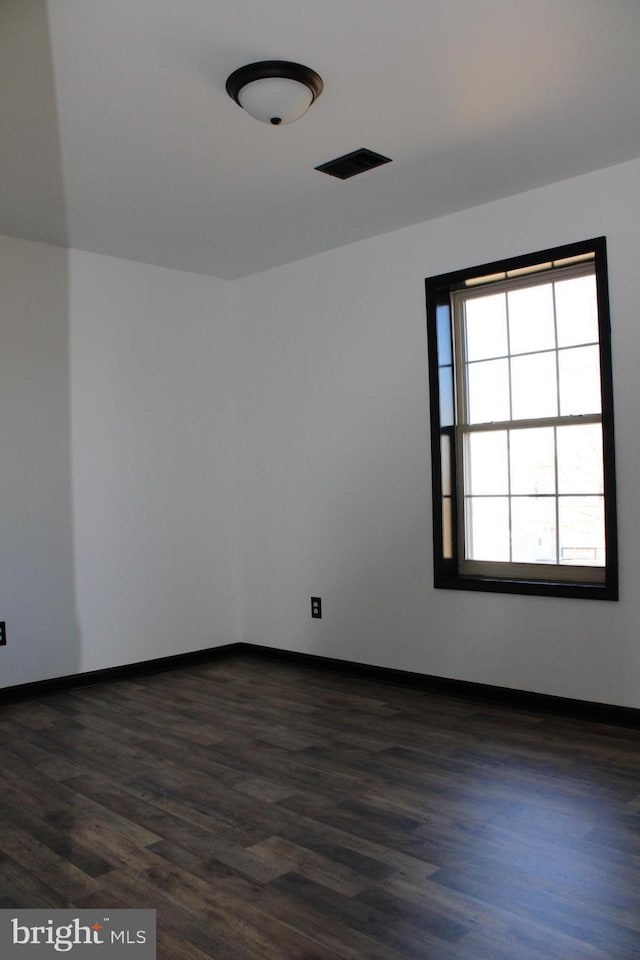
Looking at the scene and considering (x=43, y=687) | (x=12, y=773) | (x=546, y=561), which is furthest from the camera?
(x=43, y=687)

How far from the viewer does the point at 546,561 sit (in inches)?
159

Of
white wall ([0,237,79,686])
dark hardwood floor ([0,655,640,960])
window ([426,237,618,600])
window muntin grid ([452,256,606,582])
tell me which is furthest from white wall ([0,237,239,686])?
window muntin grid ([452,256,606,582])

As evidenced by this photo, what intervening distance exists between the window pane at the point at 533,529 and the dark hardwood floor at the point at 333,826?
0.79 m

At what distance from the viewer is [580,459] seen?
12.9ft

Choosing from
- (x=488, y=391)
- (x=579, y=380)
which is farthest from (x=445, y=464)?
(x=579, y=380)

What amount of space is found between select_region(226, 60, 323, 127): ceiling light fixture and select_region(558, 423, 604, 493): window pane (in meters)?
2.04

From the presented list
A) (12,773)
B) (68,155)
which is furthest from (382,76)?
(12,773)

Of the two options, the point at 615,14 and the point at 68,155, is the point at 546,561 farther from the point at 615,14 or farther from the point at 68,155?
the point at 68,155

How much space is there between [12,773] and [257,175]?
283 centimetres

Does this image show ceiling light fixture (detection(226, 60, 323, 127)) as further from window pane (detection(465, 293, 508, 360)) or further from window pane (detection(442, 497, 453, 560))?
window pane (detection(442, 497, 453, 560))

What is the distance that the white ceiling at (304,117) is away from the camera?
8.09 ft

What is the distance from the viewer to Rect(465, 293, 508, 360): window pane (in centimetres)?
423

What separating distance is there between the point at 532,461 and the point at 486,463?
0.28m

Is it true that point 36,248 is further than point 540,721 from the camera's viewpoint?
Yes
